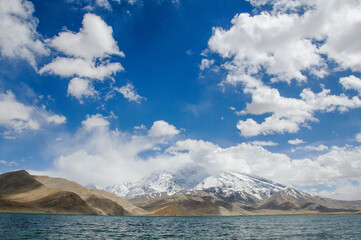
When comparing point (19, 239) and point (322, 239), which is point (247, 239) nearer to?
point (322, 239)

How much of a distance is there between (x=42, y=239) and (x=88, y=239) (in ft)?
32.2

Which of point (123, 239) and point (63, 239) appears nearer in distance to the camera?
point (63, 239)

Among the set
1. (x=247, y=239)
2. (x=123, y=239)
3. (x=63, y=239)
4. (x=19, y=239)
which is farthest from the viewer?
(x=247, y=239)

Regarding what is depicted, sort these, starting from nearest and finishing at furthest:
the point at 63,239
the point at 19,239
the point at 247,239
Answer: the point at 19,239
the point at 63,239
the point at 247,239

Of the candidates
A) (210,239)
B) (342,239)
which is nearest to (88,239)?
(210,239)

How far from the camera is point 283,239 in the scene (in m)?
69.2

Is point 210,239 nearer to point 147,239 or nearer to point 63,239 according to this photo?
point 147,239

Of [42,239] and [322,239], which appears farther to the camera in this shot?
[322,239]

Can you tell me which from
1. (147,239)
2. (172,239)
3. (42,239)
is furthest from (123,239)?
(42,239)

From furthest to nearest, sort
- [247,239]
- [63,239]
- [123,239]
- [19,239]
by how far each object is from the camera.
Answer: [247,239], [123,239], [63,239], [19,239]

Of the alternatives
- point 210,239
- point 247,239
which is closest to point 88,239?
point 210,239

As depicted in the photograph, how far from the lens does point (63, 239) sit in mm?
59438

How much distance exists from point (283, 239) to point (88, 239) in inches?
1915

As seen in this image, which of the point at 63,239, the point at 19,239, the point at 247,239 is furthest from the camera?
the point at 247,239
